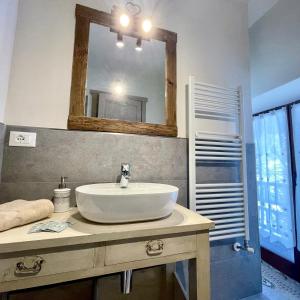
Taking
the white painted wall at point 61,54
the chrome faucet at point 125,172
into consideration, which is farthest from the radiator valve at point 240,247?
the chrome faucet at point 125,172

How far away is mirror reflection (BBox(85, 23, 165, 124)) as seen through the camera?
1260 millimetres

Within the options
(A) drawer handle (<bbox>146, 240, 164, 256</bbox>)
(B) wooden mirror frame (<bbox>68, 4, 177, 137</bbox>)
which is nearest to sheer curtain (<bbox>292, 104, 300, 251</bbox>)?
(B) wooden mirror frame (<bbox>68, 4, 177, 137</bbox>)

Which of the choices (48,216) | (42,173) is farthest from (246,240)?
(42,173)

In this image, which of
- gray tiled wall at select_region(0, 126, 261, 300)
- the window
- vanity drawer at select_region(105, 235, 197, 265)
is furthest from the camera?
the window

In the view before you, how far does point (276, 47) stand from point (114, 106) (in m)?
1.64

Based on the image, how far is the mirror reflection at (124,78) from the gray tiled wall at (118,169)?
186mm

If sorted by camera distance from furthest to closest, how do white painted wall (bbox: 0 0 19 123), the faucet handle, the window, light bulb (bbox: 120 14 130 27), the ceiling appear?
1. the window
2. the ceiling
3. light bulb (bbox: 120 14 130 27)
4. the faucet handle
5. white painted wall (bbox: 0 0 19 123)

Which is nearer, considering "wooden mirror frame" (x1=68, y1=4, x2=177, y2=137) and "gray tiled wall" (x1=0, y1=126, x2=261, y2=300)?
"gray tiled wall" (x1=0, y1=126, x2=261, y2=300)

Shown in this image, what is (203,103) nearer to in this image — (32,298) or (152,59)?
(152,59)

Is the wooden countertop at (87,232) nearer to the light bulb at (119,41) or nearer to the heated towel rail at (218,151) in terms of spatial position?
the heated towel rail at (218,151)

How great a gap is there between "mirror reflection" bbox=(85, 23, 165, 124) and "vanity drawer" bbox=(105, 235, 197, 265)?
32.0 inches

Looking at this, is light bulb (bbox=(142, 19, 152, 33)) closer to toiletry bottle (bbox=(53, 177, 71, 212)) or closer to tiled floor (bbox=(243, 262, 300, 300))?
toiletry bottle (bbox=(53, 177, 71, 212))

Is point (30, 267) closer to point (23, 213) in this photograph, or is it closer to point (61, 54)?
point (23, 213)

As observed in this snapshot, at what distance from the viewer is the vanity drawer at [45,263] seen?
632mm
